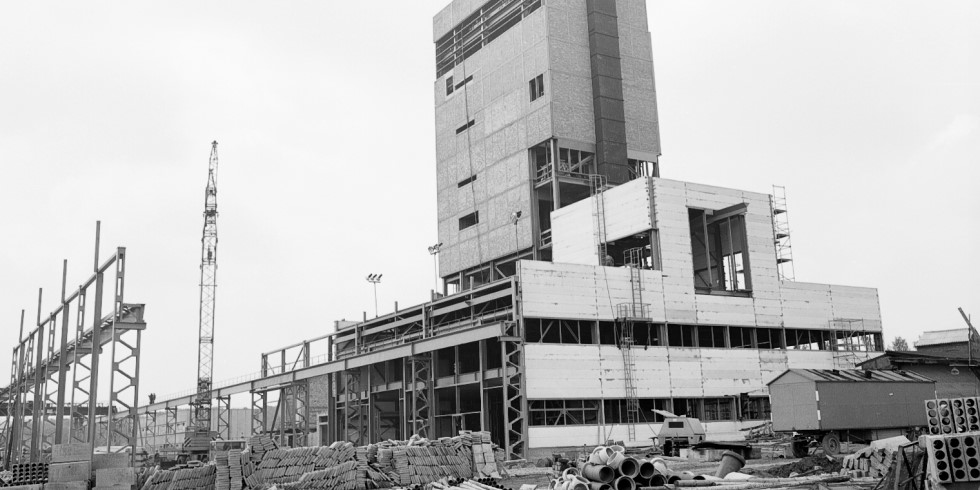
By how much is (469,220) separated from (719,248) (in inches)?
837

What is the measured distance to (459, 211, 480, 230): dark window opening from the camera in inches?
2869

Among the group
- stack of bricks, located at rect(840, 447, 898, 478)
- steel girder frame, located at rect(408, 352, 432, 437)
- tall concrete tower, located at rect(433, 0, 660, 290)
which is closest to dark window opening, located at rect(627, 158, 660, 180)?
tall concrete tower, located at rect(433, 0, 660, 290)

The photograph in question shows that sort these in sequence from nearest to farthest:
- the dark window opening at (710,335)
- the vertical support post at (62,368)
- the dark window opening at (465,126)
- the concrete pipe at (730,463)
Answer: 1. the concrete pipe at (730,463)
2. the vertical support post at (62,368)
3. the dark window opening at (710,335)
4. the dark window opening at (465,126)

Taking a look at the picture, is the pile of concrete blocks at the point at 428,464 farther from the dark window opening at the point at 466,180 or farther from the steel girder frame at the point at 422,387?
the dark window opening at the point at 466,180

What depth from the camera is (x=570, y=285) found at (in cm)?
5162

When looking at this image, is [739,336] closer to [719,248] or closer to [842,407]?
[719,248]

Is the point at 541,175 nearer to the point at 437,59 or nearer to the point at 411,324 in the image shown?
the point at 411,324

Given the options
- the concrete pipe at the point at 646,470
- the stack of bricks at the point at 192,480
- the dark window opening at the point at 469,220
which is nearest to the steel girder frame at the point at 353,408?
the dark window opening at the point at 469,220

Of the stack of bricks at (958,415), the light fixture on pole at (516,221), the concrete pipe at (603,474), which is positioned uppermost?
the light fixture on pole at (516,221)

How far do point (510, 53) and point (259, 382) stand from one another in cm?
3425

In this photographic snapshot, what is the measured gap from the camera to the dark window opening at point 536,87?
6688 centimetres

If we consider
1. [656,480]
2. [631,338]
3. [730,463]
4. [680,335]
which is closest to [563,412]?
[631,338]

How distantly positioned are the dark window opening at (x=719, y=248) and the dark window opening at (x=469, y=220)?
18.1 metres

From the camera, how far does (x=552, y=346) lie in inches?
1960
